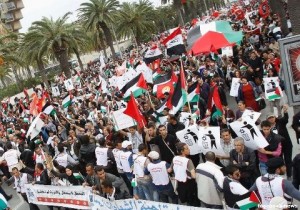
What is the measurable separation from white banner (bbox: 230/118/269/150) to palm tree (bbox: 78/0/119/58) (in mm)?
30647

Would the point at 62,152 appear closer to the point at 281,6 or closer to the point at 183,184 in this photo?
the point at 183,184

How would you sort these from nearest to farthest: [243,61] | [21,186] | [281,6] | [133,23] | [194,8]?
[21,186] < [243,61] < [281,6] < [133,23] < [194,8]

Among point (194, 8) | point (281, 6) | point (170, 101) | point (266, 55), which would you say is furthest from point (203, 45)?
point (194, 8)

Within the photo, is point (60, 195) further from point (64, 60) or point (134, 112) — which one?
point (64, 60)

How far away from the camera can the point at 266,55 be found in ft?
41.1

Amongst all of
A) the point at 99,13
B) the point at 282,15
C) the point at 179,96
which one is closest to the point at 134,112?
the point at 179,96

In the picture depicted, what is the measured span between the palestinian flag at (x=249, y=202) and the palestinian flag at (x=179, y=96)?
4.48 m

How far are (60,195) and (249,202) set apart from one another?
503cm

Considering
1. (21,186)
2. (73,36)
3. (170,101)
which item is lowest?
(21,186)

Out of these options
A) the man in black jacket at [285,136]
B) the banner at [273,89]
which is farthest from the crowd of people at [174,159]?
the banner at [273,89]

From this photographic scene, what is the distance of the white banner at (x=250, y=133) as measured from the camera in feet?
22.5

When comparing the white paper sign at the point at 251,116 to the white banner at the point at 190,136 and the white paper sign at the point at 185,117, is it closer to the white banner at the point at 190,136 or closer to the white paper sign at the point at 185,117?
the white banner at the point at 190,136

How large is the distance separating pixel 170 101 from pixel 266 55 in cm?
410

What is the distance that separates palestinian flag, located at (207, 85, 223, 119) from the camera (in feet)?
31.3
